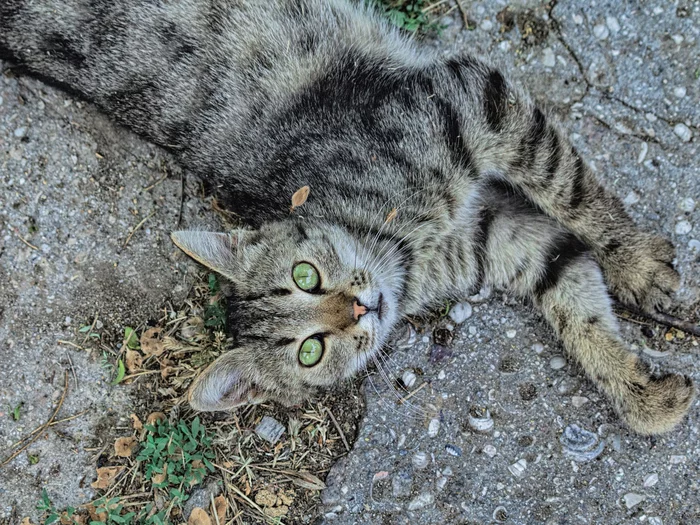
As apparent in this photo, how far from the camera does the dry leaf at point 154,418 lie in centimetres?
330

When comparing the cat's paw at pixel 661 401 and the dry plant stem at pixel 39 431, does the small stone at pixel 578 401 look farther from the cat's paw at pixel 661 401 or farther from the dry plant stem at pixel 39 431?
the dry plant stem at pixel 39 431

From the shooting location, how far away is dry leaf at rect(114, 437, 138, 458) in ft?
10.8

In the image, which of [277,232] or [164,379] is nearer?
[277,232]

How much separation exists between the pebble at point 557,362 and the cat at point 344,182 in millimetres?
142

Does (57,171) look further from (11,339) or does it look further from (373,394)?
(373,394)

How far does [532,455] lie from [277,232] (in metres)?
1.88

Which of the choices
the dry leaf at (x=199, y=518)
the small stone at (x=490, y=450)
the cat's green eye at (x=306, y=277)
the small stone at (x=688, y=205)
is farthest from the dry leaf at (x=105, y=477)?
the small stone at (x=688, y=205)

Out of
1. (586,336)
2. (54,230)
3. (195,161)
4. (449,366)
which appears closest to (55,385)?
(54,230)

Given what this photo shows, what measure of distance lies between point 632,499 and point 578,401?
0.57 metres

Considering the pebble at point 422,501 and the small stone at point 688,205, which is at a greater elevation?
the small stone at point 688,205

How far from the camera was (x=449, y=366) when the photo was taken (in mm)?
3273

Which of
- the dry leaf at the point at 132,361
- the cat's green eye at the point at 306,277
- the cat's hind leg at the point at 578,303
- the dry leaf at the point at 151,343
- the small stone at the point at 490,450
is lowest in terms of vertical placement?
the dry leaf at the point at 132,361

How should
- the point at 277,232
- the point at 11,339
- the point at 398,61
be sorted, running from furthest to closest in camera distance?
1. the point at 11,339
2. the point at 398,61
3. the point at 277,232

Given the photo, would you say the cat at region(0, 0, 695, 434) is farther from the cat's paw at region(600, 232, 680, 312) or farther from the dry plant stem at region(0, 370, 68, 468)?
the dry plant stem at region(0, 370, 68, 468)
